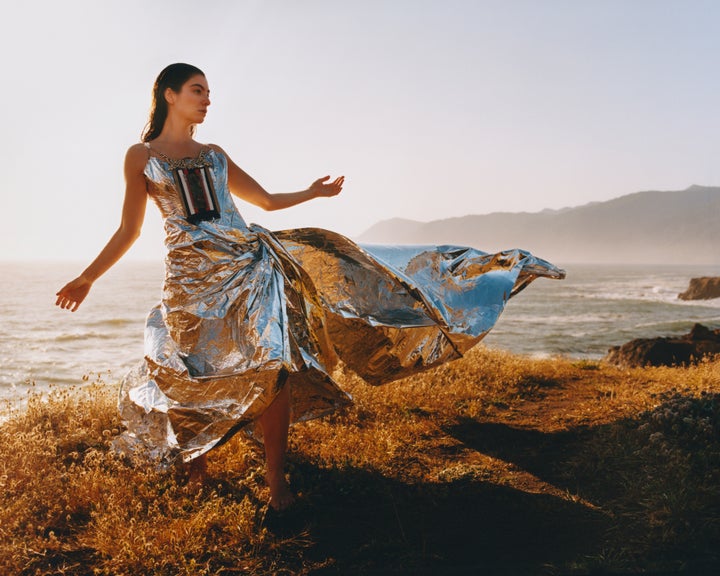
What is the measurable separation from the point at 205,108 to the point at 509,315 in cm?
3623

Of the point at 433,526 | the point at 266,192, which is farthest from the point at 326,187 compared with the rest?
the point at 433,526

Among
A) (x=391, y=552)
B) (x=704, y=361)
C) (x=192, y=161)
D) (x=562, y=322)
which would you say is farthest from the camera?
(x=562, y=322)

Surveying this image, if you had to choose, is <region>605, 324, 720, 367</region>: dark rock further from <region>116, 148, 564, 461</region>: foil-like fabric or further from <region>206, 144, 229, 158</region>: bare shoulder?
<region>206, 144, 229, 158</region>: bare shoulder

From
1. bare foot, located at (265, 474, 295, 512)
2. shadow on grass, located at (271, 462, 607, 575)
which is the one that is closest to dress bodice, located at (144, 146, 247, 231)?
bare foot, located at (265, 474, 295, 512)

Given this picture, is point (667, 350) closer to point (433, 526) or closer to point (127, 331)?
point (433, 526)

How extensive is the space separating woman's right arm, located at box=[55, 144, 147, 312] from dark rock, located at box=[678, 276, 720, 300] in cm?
5103

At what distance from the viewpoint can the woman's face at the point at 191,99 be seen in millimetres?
3664

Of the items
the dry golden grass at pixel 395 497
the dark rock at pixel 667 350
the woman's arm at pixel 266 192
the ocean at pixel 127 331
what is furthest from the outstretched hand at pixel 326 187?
the dark rock at pixel 667 350

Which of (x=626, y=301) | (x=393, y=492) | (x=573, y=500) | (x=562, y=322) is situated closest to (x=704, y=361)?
(x=573, y=500)

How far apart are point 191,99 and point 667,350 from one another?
11.1 m

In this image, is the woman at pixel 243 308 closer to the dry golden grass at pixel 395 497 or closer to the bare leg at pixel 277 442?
the bare leg at pixel 277 442

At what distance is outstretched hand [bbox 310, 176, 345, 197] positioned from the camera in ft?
14.5

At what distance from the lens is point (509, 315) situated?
125 ft

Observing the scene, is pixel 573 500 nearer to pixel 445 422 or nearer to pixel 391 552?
pixel 391 552
